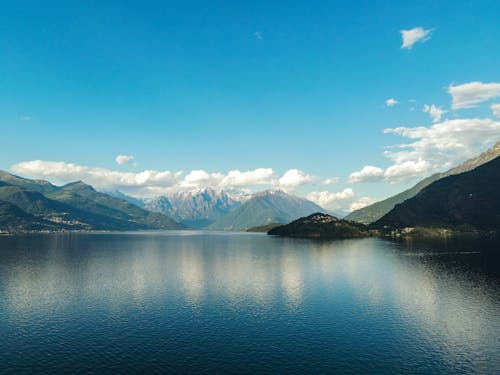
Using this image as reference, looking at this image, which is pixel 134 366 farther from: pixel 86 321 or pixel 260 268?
pixel 260 268

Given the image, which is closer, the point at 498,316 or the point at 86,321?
the point at 86,321

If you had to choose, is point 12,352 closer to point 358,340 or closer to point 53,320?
point 53,320

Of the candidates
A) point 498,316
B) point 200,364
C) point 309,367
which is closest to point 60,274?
point 200,364

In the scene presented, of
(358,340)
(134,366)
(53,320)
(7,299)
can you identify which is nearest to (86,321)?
(53,320)

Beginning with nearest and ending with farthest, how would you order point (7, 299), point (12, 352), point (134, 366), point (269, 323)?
point (134, 366) < point (12, 352) < point (269, 323) < point (7, 299)

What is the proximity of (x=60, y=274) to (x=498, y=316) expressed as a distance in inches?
7359

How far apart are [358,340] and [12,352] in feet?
266

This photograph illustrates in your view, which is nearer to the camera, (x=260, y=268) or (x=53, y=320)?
(x=53, y=320)

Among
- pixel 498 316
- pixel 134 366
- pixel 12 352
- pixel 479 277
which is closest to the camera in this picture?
pixel 134 366

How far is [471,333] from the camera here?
87.4 metres

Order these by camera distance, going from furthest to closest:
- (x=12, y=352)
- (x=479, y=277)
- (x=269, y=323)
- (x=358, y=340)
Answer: (x=479, y=277) < (x=269, y=323) < (x=358, y=340) < (x=12, y=352)

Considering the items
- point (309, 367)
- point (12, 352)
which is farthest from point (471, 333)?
point (12, 352)

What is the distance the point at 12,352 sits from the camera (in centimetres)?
7400

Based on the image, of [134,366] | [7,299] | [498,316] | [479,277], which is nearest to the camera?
[134,366]
